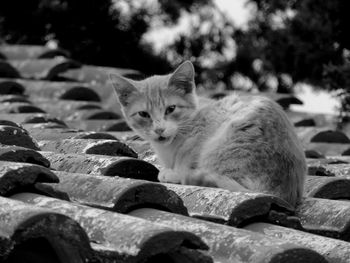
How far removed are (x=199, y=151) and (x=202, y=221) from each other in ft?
5.63

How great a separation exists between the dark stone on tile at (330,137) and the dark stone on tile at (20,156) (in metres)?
2.97

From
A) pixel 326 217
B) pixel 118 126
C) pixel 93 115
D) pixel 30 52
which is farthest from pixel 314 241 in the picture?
pixel 30 52

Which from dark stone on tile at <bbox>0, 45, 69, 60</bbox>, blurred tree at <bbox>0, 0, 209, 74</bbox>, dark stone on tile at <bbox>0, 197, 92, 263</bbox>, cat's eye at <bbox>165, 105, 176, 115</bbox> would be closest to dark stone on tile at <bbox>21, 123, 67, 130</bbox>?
cat's eye at <bbox>165, 105, 176, 115</bbox>

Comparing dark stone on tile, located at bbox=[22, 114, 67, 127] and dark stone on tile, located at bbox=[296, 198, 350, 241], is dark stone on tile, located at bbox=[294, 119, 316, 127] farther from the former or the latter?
dark stone on tile, located at bbox=[296, 198, 350, 241]

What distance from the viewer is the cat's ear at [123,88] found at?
530 cm

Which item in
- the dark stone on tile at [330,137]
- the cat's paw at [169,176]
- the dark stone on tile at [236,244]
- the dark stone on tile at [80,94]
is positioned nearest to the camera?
the dark stone on tile at [236,244]

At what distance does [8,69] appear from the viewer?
7.84 metres

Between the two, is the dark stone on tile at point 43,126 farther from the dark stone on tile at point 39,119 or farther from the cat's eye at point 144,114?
the cat's eye at point 144,114

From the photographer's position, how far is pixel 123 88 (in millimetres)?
5348

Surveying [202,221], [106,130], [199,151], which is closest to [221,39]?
[106,130]

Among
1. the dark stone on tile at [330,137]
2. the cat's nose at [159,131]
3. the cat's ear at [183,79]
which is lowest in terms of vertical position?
the dark stone on tile at [330,137]

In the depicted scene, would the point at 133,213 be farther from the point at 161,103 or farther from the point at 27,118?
the point at 27,118

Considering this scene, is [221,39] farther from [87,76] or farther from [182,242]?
[182,242]

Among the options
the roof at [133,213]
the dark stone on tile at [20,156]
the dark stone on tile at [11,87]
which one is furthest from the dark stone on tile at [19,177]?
the dark stone on tile at [11,87]
